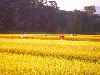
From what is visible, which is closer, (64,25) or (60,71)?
(60,71)

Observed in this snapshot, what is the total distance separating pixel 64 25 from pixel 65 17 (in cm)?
298

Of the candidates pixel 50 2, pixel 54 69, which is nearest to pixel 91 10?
pixel 50 2

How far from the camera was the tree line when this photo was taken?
1964 inches

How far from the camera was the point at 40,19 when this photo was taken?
5419cm

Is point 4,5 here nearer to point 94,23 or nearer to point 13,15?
point 13,15

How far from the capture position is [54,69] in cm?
841

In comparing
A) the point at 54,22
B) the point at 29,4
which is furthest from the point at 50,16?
the point at 29,4

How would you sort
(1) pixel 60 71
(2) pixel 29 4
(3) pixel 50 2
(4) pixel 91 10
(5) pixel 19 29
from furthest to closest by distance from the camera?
(4) pixel 91 10
(3) pixel 50 2
(2) pixel 29 4
(5) pixel 19 29
(1) pixel 60 71

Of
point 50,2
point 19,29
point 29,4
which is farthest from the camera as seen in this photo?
point 50,2

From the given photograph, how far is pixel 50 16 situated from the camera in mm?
56750

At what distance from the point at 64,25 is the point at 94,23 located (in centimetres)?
625

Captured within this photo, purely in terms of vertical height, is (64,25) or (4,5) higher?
(4,5)

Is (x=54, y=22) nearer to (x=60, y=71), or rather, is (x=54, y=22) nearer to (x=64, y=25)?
(x=64, y=25)

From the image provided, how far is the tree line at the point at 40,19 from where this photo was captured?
1964 inches
